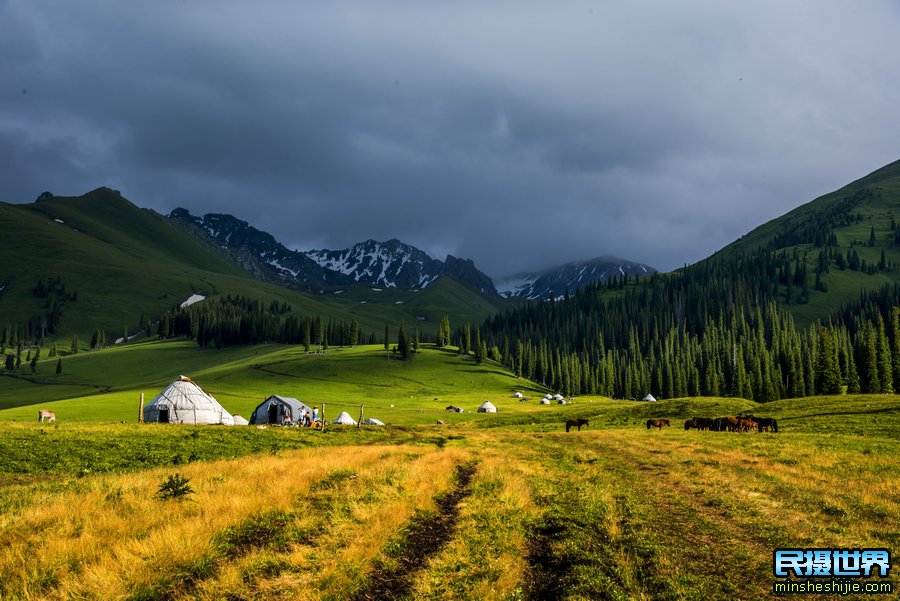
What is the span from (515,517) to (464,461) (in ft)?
43.0

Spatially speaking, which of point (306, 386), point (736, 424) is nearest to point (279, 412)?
point (736, 424)

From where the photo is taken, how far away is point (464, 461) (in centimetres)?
2784

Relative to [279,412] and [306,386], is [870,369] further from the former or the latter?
[306,386]

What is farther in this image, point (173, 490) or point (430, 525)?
point (173, 490)

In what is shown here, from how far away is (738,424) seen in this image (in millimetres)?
50156

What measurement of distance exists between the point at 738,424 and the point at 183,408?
6730cm

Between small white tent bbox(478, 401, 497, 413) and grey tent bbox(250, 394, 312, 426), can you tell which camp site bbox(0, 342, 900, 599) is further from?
small white tent bbox(478, 401, 497, 413)

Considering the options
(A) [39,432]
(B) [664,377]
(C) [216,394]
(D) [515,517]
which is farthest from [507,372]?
(D) [515,517]

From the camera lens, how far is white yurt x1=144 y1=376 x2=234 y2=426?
65562 millimetres

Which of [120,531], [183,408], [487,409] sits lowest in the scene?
[487,409]

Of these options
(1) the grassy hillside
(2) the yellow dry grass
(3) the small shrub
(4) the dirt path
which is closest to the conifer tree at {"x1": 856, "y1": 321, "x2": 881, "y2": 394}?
(1) the grassy hillside

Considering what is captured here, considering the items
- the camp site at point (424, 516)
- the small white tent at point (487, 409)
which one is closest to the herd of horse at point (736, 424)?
the camp site at point (424, 516)

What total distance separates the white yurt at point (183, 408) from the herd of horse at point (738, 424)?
58.1 m

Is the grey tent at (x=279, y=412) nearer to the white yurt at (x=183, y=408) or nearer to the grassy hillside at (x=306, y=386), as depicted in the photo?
the white yurt at (x=183, y=408)
